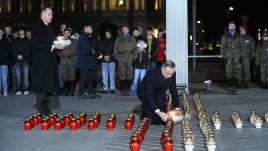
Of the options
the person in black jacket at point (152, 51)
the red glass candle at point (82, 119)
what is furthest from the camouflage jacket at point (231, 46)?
the red glass candle at point (82, 119)

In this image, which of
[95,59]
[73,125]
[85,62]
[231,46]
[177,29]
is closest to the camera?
[73,125]

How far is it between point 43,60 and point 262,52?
362 inches

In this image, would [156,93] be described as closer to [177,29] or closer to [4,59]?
[177,29]

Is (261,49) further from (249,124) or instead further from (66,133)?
(66,133)

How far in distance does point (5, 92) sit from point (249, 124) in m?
9.35

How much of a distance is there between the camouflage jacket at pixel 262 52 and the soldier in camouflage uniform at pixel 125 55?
418 cm

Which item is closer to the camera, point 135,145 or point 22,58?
point 135,145

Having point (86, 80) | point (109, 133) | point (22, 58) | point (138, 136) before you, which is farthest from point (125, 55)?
point (138, 136)

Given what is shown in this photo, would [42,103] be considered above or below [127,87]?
above

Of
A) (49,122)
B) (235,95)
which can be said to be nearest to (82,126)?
(49,122)

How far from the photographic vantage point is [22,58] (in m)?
19.5

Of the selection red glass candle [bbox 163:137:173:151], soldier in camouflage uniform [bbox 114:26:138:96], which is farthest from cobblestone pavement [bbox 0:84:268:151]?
soldier in camouflage uniform [bbox 114:26:138:96]

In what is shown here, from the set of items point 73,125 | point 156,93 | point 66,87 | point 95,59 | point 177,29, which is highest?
point 177,29

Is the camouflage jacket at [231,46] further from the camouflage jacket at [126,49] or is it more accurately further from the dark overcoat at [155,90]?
the dark overcoat at [155,90]
